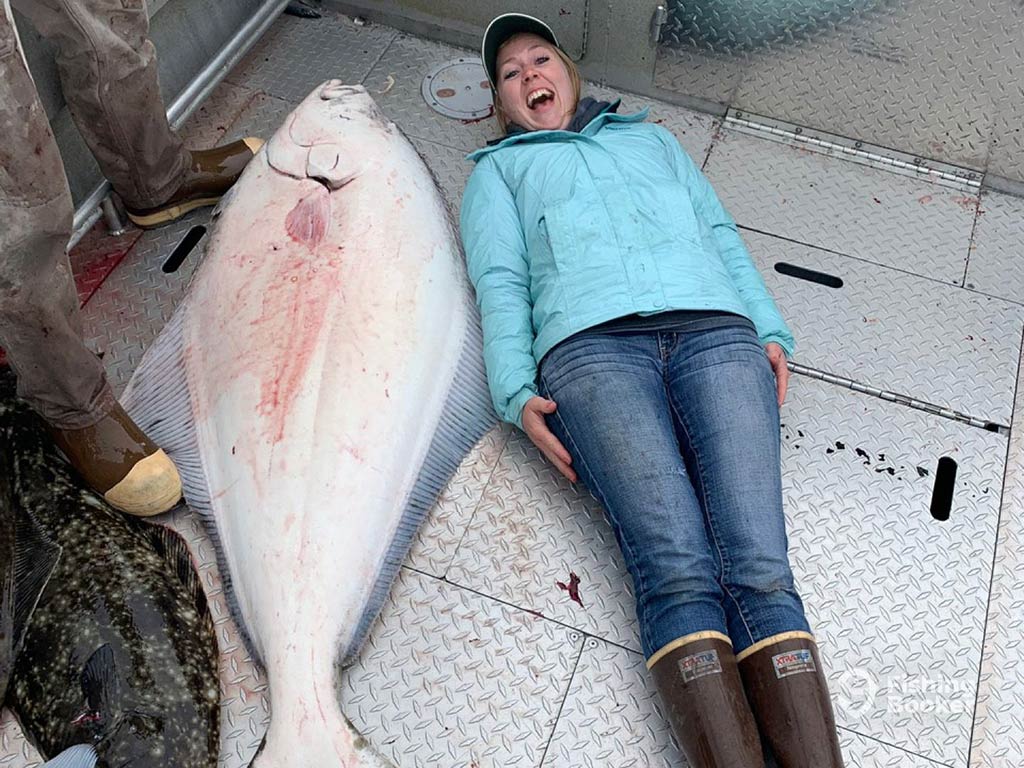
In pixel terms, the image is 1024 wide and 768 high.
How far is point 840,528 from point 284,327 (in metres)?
1.27

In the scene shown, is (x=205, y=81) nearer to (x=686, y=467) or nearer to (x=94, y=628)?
(x=94, y=628)

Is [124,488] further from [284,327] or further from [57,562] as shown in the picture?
[284,327]

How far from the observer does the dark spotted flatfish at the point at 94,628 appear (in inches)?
58.6

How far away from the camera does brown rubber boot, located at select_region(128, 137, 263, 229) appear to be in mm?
→ 2418

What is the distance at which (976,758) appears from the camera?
169 centimetres

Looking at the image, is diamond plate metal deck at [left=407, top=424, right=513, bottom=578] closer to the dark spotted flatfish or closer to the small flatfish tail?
the dark spotted flatfish

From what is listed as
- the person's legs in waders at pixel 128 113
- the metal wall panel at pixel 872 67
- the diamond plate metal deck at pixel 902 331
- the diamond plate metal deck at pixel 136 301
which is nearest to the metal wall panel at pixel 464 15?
the metal wall panel at pixel 872 67

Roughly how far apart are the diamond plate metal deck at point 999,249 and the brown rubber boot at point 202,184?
6.56 feet

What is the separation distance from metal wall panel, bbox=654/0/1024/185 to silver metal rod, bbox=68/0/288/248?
1.26 m

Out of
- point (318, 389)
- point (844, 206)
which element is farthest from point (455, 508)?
point (844, 206)

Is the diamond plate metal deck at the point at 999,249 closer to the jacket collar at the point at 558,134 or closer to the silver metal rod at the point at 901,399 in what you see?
the silver metal rod at the point at 901,399

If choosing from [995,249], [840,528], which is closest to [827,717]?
[840,528]

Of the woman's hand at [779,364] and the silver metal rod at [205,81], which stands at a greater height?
the silver metal rod at [205,81]

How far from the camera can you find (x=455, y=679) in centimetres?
179
